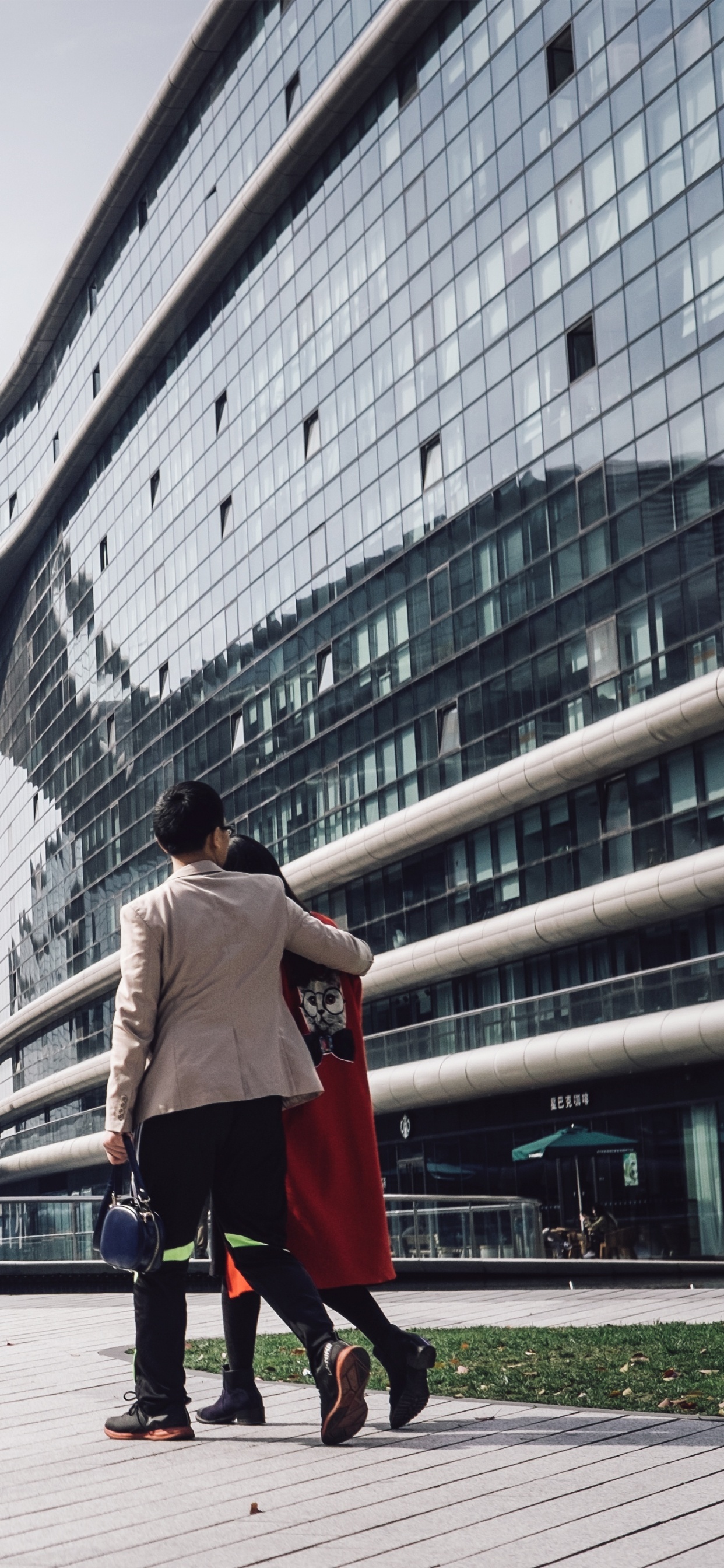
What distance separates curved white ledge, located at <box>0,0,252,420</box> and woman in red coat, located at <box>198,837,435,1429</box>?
54.7 meters

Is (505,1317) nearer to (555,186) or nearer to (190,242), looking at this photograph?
(555,186)

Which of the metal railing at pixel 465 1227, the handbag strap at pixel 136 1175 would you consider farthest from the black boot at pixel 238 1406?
the metal railing at pixel 465 1227

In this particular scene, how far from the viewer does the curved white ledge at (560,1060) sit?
2916 centimetres

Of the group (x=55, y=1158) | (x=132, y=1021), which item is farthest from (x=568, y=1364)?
(x=55, y=1158)

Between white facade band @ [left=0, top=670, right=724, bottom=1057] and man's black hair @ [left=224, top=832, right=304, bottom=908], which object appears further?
white facade band @ [left=0, top=670, right=724, bottom=1057]

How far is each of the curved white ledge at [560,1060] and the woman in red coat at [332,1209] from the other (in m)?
21.4

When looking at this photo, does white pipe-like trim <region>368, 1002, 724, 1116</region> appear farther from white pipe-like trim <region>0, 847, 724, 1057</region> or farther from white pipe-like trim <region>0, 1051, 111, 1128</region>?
white pipe-like trim <region>0, 1051, 111, 1128</region>

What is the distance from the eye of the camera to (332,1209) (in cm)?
511

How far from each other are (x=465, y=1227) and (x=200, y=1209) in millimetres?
12771

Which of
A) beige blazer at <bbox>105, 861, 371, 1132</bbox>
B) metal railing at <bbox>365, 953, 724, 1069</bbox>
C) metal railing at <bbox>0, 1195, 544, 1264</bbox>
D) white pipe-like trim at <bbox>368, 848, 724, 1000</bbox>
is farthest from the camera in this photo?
white pipe-like trim at <bbox>368, 848, 724, 1000</bbox>

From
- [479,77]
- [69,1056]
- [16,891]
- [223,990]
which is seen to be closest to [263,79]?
[479,77]

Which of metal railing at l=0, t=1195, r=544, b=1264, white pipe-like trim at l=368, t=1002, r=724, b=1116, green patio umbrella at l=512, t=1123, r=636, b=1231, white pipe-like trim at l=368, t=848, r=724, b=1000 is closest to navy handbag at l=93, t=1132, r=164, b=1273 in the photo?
metal railing at l=0, t=1195, r=544, b=1264

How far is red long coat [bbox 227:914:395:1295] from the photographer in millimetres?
5070

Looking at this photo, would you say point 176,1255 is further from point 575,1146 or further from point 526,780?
point 526,780
